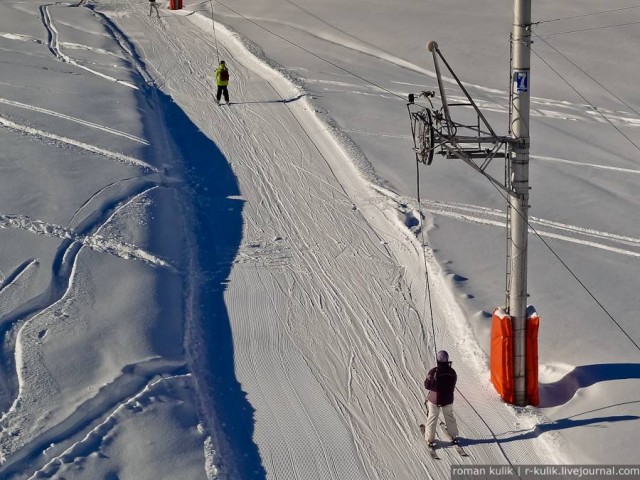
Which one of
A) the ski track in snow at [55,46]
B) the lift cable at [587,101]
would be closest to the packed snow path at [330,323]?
the ski track in snow at [55,46]

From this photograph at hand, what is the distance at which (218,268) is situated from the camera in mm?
13805

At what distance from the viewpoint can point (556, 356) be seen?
1145 centimetres

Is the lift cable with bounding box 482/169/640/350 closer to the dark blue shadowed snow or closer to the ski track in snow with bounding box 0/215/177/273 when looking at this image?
the dark blue shadowed snow

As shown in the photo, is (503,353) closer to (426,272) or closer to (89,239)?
(426,272)

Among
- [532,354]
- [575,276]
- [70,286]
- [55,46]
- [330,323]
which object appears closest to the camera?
[532,354]

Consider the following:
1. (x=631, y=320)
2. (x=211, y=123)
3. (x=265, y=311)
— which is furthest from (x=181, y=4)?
(x=631, y=320)

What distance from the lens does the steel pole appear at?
9.74 meters

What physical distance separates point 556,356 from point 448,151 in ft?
11.4

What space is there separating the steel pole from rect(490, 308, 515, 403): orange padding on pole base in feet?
0.20

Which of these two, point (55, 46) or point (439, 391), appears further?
point (55, 46)

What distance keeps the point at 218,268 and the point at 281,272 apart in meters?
Result: 1.02

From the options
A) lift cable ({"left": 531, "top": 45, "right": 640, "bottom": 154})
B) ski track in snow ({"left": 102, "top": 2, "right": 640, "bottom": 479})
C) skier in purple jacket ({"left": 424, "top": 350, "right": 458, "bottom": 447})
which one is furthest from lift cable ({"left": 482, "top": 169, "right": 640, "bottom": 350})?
lift cable ({"left": 531, "top": 45, "right": 640, "bottom": 154})

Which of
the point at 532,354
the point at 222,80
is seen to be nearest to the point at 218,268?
the point at 532,354

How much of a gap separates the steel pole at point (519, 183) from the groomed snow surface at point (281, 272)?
76cm
